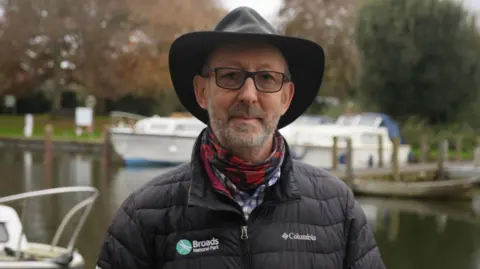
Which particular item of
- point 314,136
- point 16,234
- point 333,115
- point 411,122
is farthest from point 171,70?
point 333,115

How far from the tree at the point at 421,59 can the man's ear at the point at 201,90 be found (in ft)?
80.4

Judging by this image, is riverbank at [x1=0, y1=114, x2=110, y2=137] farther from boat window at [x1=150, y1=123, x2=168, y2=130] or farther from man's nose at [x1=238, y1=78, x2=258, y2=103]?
man's nose at [x1=238, y1=78, x2=258, y2=103]

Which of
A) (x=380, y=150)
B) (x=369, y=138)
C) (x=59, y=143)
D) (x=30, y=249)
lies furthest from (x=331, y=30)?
(x=30, y=249)

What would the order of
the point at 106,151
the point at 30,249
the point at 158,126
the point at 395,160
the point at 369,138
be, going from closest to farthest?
the point at 30,249 < the point at 395,160 < the point at 369,138 < the point at 106,151 < the point at 158,126

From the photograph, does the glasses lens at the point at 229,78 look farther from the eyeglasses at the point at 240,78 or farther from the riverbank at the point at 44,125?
the riverbank at the point at 44,125

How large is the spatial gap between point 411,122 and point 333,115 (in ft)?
15.8

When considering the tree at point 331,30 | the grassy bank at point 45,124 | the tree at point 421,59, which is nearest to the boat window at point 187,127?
the tree at point 421,59

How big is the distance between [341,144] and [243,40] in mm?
18769

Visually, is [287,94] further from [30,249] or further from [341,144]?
[341,144]

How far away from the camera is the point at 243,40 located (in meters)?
1.88

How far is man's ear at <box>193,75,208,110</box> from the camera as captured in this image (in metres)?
2.03

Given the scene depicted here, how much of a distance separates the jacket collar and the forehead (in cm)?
28

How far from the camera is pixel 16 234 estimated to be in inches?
286

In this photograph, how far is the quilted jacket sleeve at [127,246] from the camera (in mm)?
1856
